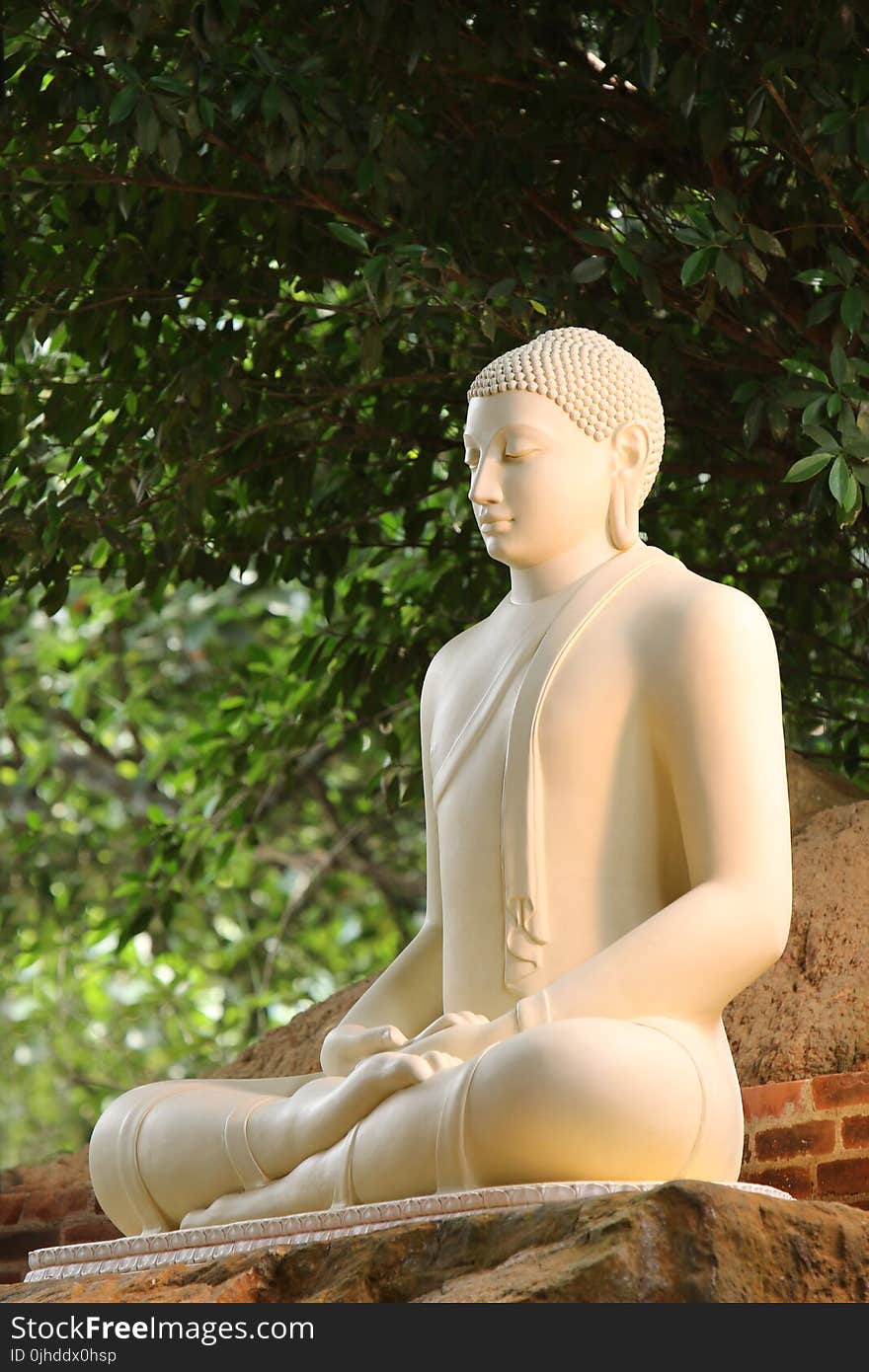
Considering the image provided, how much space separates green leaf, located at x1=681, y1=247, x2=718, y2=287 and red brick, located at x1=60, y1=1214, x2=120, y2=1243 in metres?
2.96

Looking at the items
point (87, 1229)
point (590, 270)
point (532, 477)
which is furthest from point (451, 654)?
point (87, 1229)

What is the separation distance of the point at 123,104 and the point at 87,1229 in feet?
9.76

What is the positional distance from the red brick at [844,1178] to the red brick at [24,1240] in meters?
2.28

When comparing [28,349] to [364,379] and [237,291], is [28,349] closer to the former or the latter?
[237,291]

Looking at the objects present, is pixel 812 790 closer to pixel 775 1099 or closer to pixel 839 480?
pixel 775 1099

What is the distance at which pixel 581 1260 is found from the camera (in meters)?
2.31

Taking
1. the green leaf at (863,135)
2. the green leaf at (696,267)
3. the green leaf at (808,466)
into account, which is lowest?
the green leaf at (808,466)

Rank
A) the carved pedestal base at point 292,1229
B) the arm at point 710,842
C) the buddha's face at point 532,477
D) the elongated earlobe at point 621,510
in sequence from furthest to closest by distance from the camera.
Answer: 1. the elongated earlobe at point 621,510
2. the buddha's face at point 532,477
3. the arm at point 710,842
4. the carved pedestal base at point 292,1229

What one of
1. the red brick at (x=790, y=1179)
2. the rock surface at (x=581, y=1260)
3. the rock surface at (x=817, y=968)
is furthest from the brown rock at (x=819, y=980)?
the rock surface at (x=581, y=1260)

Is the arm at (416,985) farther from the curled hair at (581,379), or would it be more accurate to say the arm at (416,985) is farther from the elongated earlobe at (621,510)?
the curled hair at (581,379)

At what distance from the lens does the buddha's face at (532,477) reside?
3264mm

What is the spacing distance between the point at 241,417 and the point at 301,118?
1.06 m

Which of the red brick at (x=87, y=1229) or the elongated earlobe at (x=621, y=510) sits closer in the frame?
the elongated earlobe at (x=621, y=510)
